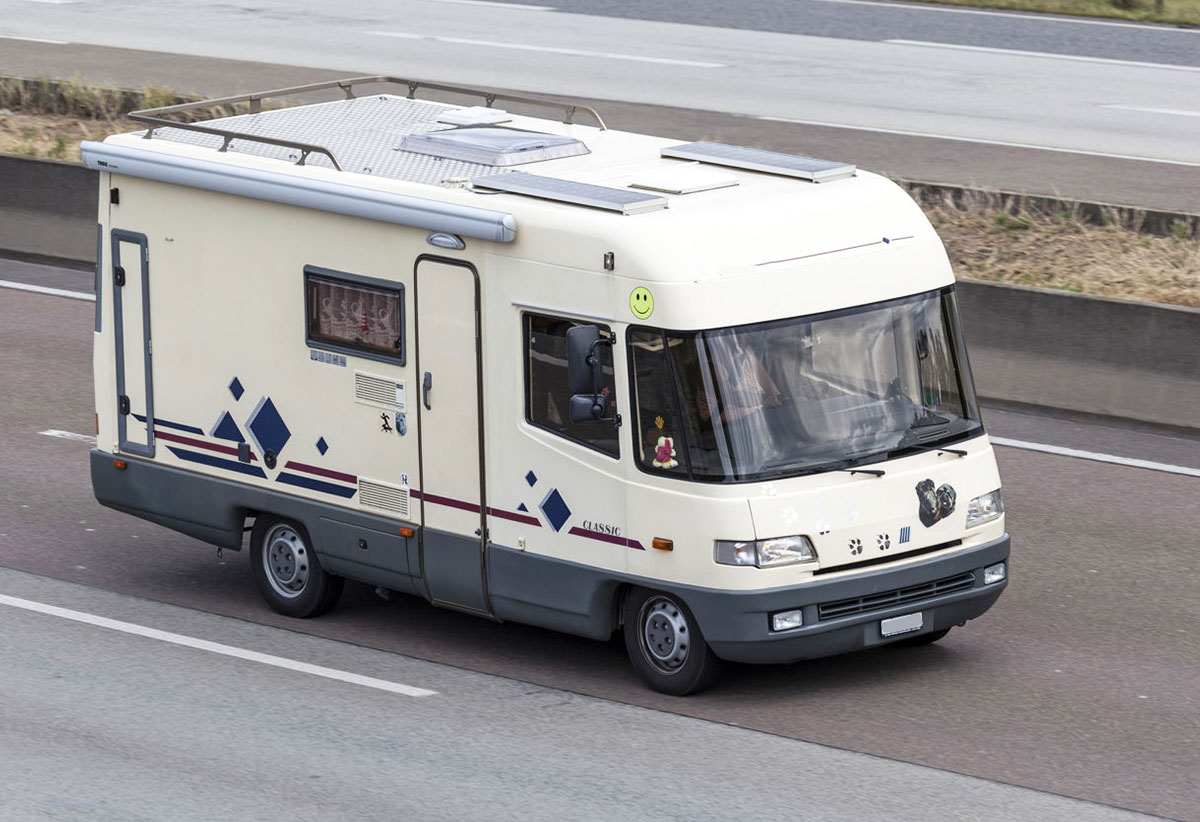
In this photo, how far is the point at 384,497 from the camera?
10992mm

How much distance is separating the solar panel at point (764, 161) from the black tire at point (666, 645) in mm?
2296

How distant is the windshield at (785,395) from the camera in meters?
9.75

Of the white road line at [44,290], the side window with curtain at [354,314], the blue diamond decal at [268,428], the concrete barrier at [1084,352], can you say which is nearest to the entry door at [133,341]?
the blue diamond decal at [268,428]

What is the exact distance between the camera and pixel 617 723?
32.3 ft

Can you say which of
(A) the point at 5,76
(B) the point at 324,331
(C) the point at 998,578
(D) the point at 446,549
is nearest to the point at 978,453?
(C) the point at 998,578

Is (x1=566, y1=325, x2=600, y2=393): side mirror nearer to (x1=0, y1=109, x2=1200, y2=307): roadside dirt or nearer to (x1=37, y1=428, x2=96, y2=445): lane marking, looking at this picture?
(x1=37, y1=428, x2=96, y2=445): lane marking

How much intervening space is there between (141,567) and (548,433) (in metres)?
3.51

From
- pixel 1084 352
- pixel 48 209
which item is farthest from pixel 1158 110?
pixel 48 209

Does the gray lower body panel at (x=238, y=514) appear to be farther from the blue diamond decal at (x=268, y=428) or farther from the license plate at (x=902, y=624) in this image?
the license plate at (x=902, y=624)

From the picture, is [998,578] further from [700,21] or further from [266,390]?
[700,21]

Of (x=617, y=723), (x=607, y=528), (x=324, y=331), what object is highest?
(x=324, y=331)

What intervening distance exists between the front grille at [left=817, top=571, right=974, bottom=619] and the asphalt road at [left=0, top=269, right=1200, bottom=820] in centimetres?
46

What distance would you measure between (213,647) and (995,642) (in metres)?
4.10

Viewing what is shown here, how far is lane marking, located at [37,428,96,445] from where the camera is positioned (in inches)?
586
